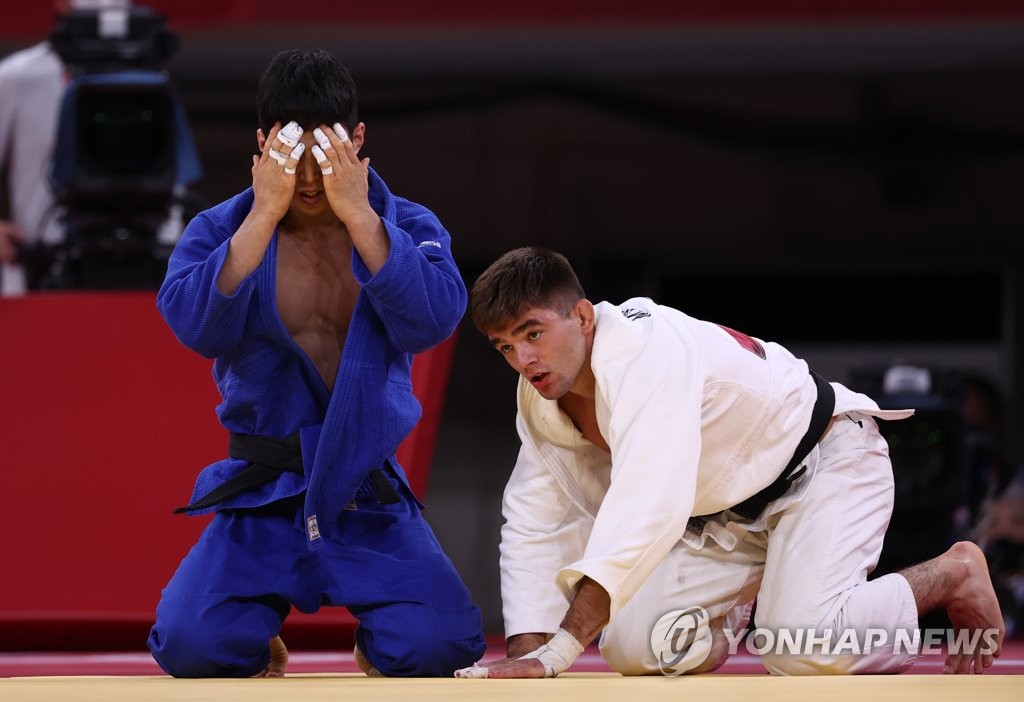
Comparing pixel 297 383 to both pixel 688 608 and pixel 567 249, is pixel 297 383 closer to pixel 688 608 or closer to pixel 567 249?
pixel 688 608

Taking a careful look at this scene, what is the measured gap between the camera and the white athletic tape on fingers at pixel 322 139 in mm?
2324

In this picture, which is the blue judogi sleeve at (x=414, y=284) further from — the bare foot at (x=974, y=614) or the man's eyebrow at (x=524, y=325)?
the bare foot at (x=974, y=614)

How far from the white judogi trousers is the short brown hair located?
0.62 metres

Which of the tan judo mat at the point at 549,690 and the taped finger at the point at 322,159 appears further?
the taped finger at the point at 322,159

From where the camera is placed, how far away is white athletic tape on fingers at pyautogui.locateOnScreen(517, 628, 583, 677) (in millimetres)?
2152

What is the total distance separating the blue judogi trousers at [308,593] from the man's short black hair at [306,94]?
0.66 m

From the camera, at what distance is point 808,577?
255cm

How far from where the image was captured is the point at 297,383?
2512 mm

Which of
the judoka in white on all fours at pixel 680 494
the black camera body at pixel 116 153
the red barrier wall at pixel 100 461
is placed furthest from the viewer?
the black camera body at pixel 116 153

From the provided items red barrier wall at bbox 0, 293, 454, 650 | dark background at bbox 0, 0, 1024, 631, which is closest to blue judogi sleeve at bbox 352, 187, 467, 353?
red barrier wall at bbox 0, 293, 454, 650

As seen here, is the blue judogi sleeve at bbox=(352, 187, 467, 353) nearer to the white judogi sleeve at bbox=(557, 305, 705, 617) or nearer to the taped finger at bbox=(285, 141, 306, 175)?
the taped finger at bbox=(285, 141, 306, 175)

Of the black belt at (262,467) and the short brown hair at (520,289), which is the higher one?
the short brown hair at (520,289)

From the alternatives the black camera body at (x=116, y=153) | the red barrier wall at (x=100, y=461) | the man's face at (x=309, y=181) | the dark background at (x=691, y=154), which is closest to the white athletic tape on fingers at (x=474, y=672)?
the man's face at (x=309, y=181)

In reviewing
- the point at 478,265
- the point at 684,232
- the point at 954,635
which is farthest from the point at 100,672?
the point at 684,232
